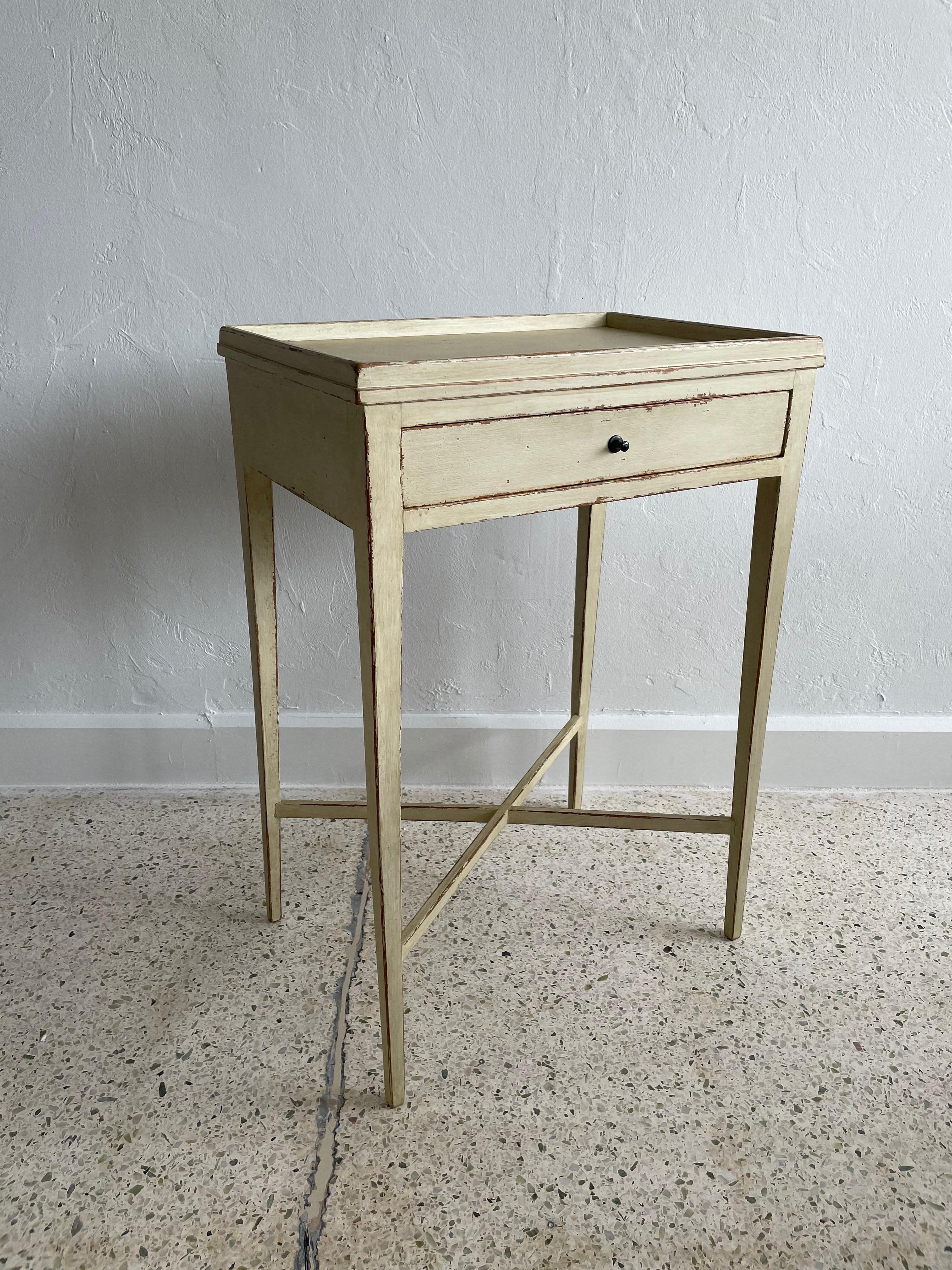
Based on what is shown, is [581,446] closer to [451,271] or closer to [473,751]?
[451,271]

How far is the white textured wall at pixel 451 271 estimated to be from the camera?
1.63 m

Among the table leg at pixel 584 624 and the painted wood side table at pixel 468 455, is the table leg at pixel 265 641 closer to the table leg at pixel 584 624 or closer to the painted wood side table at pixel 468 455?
the painted wood side table at pixel 468 455

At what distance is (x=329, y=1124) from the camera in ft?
4.14

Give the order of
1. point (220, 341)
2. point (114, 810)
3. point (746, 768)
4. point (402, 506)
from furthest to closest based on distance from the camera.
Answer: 1. point (114, 810)
2. point (746, 768)
3. point (220, 341)
4. point (402, 506)

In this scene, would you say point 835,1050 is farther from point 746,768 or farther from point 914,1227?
point 746,768

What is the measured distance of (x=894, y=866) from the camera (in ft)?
6.09

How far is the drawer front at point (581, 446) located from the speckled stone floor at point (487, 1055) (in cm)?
83

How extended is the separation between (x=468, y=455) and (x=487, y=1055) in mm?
874

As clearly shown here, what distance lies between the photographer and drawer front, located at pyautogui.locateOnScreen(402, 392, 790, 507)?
1.09m

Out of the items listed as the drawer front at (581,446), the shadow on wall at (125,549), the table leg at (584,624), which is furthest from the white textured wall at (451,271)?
the drawer front at (581,446)

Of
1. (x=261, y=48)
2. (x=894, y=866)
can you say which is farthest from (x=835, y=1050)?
(x=261, y=48)

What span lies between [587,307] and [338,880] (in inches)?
46.9

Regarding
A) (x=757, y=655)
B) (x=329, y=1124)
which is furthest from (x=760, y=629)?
(x=329, y=1124)

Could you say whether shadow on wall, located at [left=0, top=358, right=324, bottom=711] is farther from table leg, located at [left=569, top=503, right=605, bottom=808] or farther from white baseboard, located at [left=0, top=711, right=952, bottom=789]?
table leg, located at [left=569, top=503, right=605, bottom=808]
